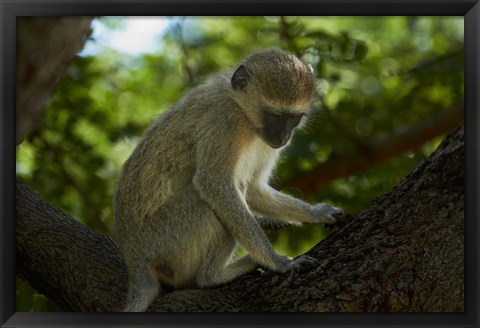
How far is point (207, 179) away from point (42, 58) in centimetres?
191

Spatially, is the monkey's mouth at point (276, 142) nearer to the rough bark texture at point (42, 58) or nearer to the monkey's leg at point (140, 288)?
the monkey's leg at point (140, 288)

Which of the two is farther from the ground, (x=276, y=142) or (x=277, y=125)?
(x=277, y=125)

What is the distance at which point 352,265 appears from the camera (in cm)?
364

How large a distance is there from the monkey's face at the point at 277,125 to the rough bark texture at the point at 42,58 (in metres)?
1.69

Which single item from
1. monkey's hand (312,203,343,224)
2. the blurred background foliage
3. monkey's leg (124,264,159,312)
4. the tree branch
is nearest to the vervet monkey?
monkey's leg (124,264,159,312)

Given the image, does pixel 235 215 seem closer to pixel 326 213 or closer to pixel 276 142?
pixel 276 142

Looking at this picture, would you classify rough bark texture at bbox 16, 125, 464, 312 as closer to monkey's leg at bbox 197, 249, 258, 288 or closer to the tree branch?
monkey's leg at bbox 197, 249, 258, 288

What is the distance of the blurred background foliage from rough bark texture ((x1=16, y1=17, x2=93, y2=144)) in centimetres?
30

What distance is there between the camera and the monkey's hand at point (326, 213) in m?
4.62

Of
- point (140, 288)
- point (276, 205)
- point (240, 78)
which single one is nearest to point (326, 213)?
point (276, 205)
